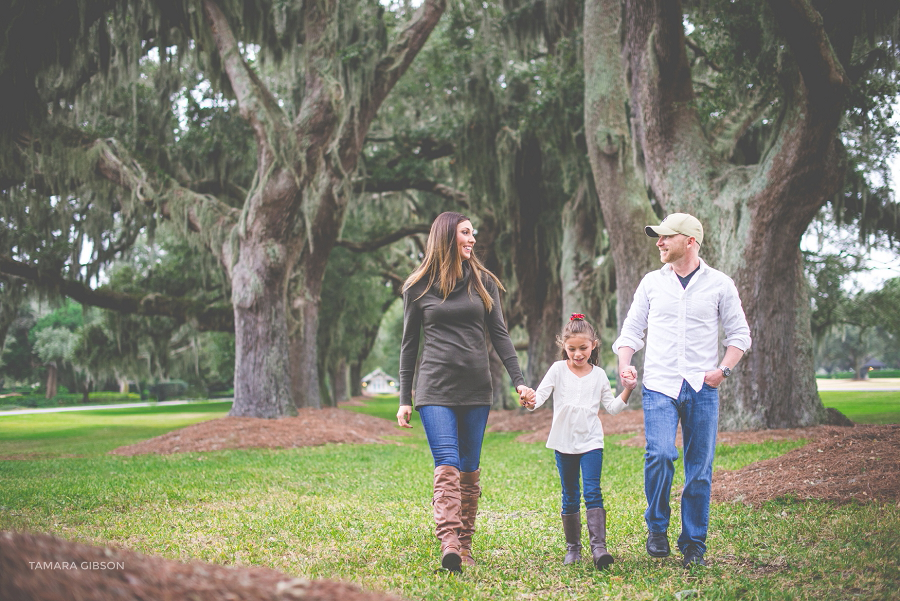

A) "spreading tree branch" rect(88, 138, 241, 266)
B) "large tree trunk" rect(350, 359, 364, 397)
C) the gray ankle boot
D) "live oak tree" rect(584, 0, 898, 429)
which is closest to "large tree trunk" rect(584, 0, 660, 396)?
"live oak tree" rect(584, 0, 898, 429)

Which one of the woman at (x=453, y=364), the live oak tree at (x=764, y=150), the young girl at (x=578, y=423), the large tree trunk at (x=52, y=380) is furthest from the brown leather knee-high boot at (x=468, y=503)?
the large tree trunk at (x=52, y=380)

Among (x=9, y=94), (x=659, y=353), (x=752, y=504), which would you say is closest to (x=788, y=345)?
(x=752, y=504)

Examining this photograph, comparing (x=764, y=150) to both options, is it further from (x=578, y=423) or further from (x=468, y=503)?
(x=468, y=503)

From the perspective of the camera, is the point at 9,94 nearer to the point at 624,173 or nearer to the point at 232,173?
the point at 232,173

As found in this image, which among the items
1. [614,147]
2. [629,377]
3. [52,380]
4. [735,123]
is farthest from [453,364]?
[52,380]

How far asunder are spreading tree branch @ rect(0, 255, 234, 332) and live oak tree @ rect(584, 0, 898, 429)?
11.4 metres

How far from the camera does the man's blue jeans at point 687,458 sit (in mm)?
3789

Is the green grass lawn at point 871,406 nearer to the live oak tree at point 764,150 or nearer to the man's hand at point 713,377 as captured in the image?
the live oak tree at point 764,150

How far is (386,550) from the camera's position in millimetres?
4258

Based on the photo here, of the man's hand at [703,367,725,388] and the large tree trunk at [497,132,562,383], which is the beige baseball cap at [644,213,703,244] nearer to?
the man's hand at [703,367,725,388]

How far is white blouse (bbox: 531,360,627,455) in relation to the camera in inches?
156

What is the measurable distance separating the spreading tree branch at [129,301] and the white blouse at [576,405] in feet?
49.2

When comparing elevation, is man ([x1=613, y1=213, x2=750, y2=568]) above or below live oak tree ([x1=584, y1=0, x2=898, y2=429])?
below

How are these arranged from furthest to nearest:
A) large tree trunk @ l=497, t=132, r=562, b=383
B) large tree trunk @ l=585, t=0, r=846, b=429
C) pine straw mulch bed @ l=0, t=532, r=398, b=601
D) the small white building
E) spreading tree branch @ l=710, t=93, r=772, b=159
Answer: the small white building < large tree trunk @ l=497, t=132, r=562, b=383 < spreading tree branch @ l=710, t=93, r=772, b=159 < large tree trunk @ l=585, t=0, r=846, b=429 < pine straw mulch bed @ l=0, t=532, r=398, b=601
